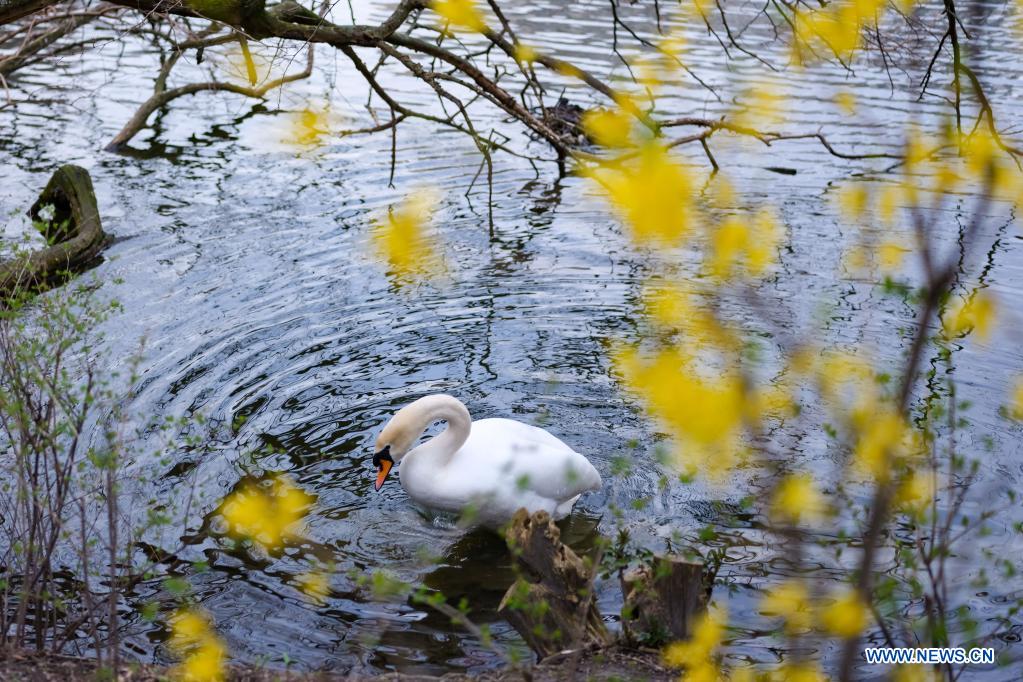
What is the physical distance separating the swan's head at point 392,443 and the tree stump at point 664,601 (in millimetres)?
1578

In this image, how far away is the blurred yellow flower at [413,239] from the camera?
28.5ft

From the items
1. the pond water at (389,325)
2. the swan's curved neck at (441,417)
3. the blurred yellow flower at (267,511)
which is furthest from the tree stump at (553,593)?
the blurred yellow flower at (267,511)

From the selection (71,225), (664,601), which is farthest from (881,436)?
(71,225)

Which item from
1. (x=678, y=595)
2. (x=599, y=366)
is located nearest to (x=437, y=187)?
(x=599, y=366)

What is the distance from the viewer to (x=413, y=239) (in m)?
9.34

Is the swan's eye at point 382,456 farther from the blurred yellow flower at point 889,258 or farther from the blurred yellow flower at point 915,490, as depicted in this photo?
the blurred yellow flower at point 889,258

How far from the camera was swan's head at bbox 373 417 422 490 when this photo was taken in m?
5.23

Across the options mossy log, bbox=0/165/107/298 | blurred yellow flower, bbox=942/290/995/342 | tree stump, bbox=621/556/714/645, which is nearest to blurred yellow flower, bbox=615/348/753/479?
tree stump, bbox=621/556/714/645

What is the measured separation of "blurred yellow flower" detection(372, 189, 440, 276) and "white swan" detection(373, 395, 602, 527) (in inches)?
106

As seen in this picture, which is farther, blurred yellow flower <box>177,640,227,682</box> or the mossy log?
the mossy log

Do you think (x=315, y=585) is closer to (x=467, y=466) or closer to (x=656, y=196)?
(x=467, y=466)

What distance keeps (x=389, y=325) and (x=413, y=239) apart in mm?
1836

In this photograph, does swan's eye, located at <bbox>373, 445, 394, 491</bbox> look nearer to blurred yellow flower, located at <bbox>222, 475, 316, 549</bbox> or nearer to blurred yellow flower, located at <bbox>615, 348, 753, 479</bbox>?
blurred yellow flower, located at <bbox>222, 475, 316, 549</bbox>

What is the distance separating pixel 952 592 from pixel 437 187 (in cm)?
717
